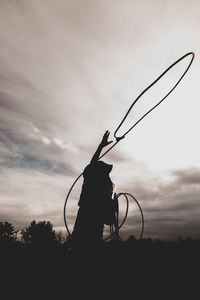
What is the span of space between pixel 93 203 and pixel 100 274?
134 centimetres

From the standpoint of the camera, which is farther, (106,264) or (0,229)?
(0,229)

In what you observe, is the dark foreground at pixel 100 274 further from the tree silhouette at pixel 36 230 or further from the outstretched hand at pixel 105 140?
the tree silhouette at pixel 36 230

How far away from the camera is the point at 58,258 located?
4.93 meters

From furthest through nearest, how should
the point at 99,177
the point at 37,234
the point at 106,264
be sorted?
the point at 37,234 → the point at 99,177 → the point at 106,264

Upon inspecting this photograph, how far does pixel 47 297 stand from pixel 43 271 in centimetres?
85

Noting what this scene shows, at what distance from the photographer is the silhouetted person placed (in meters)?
4.23

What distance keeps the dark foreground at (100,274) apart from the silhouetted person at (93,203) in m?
0.30

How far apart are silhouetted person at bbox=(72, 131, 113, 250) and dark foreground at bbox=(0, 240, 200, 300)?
0.30m

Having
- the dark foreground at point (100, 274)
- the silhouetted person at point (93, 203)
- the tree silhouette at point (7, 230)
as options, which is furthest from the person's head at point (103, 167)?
the tree silhouette at point (7, 230)

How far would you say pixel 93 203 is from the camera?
443 centimetres

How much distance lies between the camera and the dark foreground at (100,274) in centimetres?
376

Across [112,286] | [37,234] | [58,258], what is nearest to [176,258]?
[112,286]

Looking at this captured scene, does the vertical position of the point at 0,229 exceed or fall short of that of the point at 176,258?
it exceeds it

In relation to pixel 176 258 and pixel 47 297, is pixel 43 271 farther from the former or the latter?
pixel 176 258
